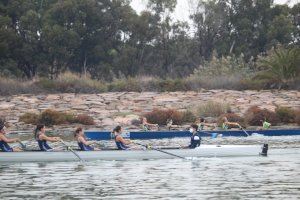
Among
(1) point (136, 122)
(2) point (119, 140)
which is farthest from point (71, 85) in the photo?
(2) point (119, 140)

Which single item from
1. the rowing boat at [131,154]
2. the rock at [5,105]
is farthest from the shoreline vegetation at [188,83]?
the rowing boat at [131,154]

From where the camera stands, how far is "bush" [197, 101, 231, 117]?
42.5m

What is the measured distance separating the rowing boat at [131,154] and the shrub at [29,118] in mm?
16581

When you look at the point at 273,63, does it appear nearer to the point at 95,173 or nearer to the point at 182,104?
the point at 182,104

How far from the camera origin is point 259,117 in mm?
40375

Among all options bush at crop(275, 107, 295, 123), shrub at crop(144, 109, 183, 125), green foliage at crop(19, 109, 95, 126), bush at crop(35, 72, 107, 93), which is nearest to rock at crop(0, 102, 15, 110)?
green foliage at crop(19, 109, 95, 126)

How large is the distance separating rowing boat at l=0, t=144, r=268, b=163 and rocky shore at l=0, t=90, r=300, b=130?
15.7 m

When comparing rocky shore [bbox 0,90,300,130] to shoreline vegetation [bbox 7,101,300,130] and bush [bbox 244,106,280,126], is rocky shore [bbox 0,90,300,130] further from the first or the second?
bush [bbox 244,106,280,126]

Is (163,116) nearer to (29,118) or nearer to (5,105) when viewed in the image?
(29,118)

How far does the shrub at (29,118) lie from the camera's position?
136ft

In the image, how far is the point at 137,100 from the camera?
46.9 metres

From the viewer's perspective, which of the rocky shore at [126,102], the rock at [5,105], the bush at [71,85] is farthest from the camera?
the bush at [71,85]

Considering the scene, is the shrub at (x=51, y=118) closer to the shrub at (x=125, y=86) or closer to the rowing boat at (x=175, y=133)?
the rowing boat at (x=175, y=133)

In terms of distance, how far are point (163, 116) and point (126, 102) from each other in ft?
18.9
